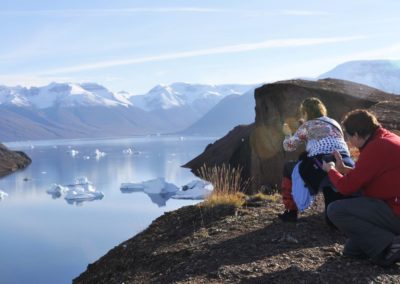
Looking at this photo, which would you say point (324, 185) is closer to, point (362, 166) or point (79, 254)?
point (362, 166)

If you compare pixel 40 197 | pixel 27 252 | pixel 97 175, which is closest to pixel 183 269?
pixel 27 252

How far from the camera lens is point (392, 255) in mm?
4707

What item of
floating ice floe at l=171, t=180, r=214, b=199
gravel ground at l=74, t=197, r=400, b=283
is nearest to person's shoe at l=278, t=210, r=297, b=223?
gravel ground at l=74, t=197, r=400, b=283

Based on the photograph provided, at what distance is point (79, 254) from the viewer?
1961cm

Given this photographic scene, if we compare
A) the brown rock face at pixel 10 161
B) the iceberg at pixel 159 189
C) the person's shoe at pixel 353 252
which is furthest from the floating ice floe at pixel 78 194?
the person's shoe at pixel 353 252

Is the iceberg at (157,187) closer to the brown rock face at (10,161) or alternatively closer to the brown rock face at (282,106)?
the brown rock face at (282,106)

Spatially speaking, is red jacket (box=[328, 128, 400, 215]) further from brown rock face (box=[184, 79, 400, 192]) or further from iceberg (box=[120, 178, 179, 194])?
iceberg (box=[120, 178, 179, 194])

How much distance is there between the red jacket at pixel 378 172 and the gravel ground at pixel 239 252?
0.66 meters

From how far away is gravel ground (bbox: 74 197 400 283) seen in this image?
4820mm

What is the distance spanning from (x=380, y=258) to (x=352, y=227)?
0.35m

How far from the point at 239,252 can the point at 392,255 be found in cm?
172

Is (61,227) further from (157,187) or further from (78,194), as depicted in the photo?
(157,187)

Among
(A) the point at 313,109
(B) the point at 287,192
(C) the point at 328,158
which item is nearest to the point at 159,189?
(B) the point at 287,192

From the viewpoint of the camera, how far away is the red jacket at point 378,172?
15.0 ft
